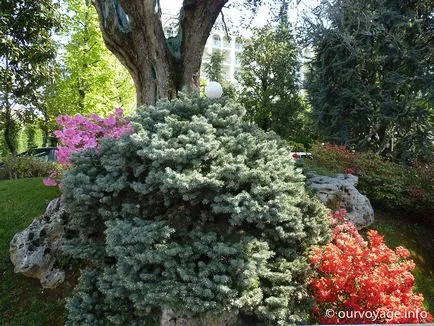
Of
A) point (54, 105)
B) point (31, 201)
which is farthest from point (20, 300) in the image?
point (54, 105)

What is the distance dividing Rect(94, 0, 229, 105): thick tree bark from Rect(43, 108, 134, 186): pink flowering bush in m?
1.28

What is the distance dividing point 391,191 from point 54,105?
1644 cm

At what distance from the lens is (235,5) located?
→ 909cm

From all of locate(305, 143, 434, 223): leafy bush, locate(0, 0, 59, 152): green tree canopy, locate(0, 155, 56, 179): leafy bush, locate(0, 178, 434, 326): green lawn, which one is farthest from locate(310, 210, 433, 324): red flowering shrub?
locate(0, 0, 59, 152): green tree canopy

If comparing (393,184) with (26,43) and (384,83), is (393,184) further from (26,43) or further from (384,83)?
(26,43)

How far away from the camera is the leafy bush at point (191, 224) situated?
9.42ft

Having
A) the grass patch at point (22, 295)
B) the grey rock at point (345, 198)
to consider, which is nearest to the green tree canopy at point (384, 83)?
the grey rock at point (345, 198)

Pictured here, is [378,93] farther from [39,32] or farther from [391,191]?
[39,32]

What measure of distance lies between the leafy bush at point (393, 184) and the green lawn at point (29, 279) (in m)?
0.31

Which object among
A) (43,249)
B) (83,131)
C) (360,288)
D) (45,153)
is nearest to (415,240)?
(360,288)

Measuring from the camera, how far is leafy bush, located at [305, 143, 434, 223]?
7012mm

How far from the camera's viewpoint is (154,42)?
6.11m

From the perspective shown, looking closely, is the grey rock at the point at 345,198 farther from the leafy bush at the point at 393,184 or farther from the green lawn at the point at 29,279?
the leafy bush at the point at 393,184

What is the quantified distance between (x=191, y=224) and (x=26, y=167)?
10.1 meters
